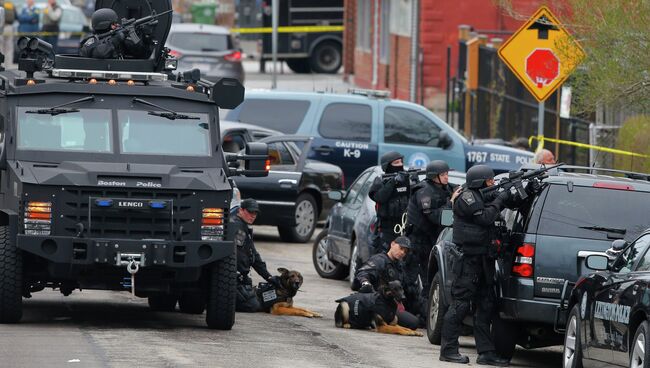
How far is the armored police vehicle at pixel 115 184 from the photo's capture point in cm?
1443

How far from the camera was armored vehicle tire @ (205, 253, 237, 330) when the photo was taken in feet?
49.2

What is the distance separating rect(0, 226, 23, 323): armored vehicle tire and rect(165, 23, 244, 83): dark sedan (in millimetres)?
28469

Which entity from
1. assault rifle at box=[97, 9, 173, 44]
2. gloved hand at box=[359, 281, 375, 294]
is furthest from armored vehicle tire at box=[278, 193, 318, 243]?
gloved hand at box=[359, 281, 375, 294]

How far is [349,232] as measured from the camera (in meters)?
20.4

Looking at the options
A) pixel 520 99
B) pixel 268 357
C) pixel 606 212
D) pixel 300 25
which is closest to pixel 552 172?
pixel 606 212

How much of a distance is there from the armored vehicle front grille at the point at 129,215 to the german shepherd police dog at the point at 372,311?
2304 millimetres

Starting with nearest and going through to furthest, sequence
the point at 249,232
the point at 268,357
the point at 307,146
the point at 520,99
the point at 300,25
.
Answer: the point at 268,357
the point at 249,232
the point at 307,146
the point at 520,99
the point at 300,25

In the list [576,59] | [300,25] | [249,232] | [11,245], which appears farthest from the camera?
[300,25]

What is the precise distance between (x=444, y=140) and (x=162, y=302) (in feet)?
36.1

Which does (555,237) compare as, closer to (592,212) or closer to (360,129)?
(592,212)

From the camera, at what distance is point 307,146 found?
961 inches

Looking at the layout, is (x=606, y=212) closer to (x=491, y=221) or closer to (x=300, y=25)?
(x=491, y=221)

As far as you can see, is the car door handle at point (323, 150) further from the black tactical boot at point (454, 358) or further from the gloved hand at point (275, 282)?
the black tactical boot at point (454, 358)

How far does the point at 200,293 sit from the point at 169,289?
A: 91cm
